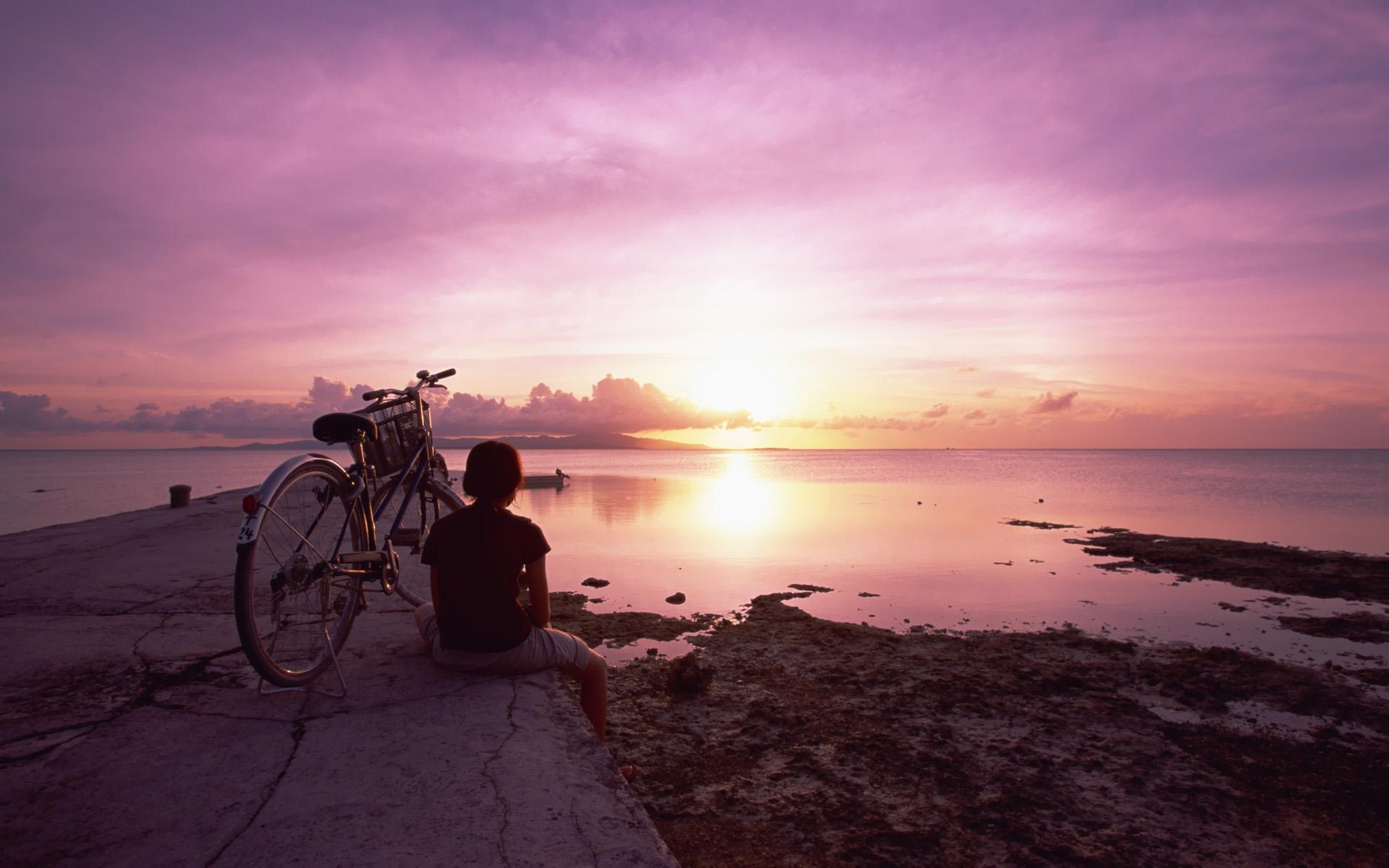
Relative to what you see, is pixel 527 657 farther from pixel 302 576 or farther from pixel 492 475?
pixel 302 576

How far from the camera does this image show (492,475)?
350 cm

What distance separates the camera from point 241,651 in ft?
13.8

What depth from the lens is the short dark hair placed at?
11.5 ft

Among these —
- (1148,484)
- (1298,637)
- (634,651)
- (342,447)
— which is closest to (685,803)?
(342,447)

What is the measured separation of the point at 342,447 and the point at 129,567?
4.28m

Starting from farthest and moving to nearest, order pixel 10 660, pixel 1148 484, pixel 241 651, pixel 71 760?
pixel 1148 484 → pixel 241 651 → pixel 10 660 → pixel 71 760

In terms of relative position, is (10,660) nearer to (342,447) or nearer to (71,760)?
(71,760)

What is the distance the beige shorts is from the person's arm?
0.37 feet

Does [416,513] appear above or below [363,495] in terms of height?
below

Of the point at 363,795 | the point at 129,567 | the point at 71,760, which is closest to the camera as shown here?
the point at 363,795

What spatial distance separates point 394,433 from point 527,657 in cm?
193

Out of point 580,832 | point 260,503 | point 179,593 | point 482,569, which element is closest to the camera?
point 580,832

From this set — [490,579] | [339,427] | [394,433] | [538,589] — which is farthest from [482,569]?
[394,433]

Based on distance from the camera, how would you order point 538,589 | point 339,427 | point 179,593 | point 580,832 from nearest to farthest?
point 580,832 < point 538,589 < point 339,427 < point 179,593
